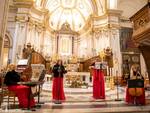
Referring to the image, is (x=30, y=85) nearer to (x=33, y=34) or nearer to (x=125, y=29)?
(x=33, y=34)

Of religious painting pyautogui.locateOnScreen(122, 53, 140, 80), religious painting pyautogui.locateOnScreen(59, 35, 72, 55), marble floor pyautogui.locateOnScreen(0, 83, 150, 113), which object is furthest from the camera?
religious painting pyautogui.locateOnScreen(59, 35, 72, 55)

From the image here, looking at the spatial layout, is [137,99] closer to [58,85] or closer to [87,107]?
[87,107]

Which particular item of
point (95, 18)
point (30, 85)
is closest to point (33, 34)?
point (95, 18)

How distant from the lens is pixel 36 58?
49.7 feet

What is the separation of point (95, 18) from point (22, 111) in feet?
53.0

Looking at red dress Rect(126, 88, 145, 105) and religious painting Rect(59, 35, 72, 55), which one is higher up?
religious painting Rect(59, 35, 72, 55)

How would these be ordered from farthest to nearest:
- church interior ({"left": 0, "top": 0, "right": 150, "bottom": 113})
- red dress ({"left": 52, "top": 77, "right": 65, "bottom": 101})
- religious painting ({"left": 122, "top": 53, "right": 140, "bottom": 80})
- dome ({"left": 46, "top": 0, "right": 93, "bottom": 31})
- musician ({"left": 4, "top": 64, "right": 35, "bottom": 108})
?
1. dome ({"left": 46, "top": 0, "right": 93, "bottom": 31})
2. religious painting ({"left": 122, "top": 53, "right": 140, "bottom": 80})
3. church interior ({"left": 0, "top": 0, "right": 150, "bottom": 113})
4. red dress ({"left": 52, "top": 77, "right": 65, "bottom": 101})
5. musician ({"left": 4, "top": 64, "right": 35, "bottom": 108})

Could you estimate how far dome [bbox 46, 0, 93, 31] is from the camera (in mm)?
22641

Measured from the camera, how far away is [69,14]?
2408 centimetres

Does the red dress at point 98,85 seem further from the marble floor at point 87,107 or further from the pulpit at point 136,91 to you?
the pulpit at point 136,91

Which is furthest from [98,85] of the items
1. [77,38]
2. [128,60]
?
[77,38]

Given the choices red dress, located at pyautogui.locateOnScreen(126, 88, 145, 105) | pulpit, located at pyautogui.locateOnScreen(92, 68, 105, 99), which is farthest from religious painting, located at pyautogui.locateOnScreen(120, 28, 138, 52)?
red dress, located at pyautogui.locateOnScreen(126, 88, 145, 105)

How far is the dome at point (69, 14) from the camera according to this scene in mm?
22641

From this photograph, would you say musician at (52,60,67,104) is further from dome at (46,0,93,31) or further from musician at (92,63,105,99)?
dome at (46,0,93,31)
